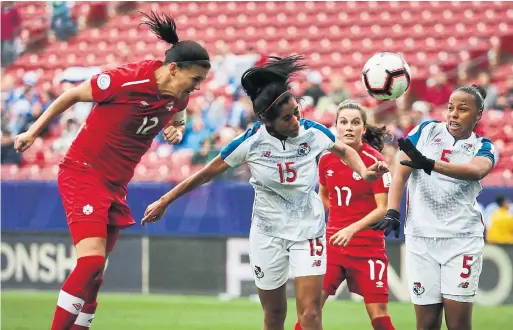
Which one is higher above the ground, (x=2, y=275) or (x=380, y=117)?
(x=380, y=117)

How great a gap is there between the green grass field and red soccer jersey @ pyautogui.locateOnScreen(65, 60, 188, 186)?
376cm

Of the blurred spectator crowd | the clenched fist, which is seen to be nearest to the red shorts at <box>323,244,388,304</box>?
the clenched fist

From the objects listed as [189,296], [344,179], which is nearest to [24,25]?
[189,296]

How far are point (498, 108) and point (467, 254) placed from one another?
10191 millimetres

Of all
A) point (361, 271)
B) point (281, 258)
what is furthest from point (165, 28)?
point (361, 271)

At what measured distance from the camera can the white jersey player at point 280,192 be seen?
6594mm

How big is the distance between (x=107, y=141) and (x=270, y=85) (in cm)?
122

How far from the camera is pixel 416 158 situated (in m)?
6.38

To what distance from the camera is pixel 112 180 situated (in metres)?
6.88

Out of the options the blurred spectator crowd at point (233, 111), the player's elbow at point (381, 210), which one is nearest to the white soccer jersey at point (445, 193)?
the player's elbow at point (381, 210)

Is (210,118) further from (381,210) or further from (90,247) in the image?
(90,247)

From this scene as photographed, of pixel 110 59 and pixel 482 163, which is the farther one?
pixel 110 59

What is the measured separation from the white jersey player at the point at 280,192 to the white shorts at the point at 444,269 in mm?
625

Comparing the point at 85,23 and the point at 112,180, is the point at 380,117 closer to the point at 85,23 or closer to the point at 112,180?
the point at 85,23
